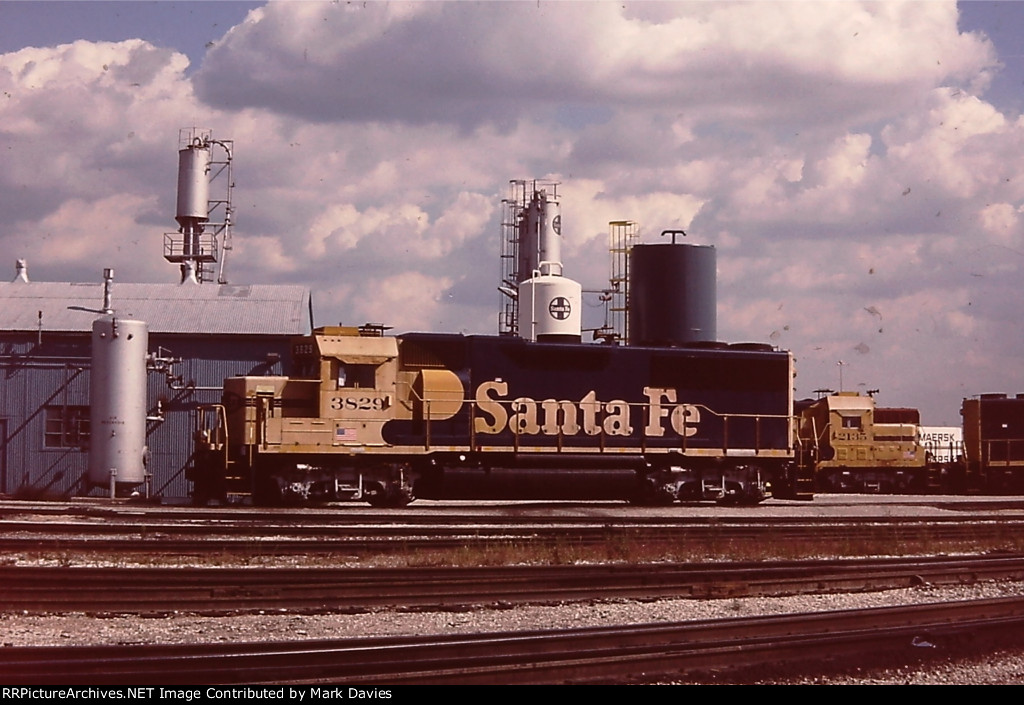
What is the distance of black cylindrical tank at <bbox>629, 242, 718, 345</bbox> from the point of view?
32.2m

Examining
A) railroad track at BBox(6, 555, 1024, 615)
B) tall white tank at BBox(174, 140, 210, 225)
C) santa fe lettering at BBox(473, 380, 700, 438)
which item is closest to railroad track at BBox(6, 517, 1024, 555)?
railroad track at BBox(6, 555, 1024, 615)

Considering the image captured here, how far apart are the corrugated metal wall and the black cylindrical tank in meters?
10.9

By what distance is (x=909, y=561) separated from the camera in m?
13.5

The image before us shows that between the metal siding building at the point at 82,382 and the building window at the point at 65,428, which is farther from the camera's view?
the building window at the point at 65,428

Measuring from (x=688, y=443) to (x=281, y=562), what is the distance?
1141 centimetres

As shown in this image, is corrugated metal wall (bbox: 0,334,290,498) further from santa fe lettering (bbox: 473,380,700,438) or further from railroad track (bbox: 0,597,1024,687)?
railroad track (bbox: 0,597,1024,687)

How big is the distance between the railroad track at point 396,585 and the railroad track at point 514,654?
255 centimetres

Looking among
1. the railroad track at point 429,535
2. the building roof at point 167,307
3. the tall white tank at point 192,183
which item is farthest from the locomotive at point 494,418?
the tall white tank at point 192,183

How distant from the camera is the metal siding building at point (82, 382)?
27984 mm

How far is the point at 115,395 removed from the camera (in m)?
26.0

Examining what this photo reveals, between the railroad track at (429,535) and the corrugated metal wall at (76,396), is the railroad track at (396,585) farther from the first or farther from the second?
the corrugated metal wall at (76,396)

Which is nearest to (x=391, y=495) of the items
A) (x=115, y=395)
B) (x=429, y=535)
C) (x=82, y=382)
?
(x=429, y=535)

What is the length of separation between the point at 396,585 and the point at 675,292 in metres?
22.6
